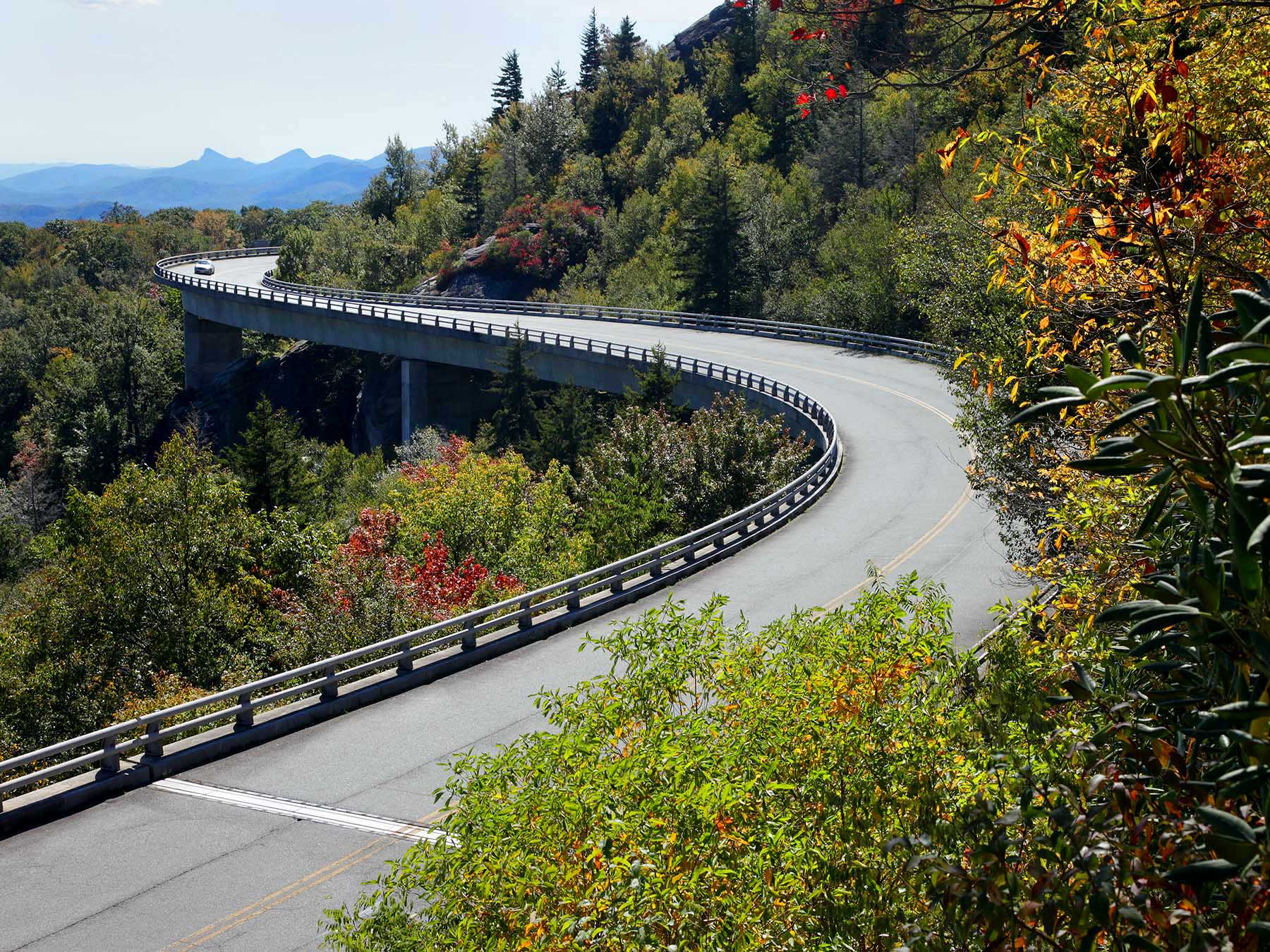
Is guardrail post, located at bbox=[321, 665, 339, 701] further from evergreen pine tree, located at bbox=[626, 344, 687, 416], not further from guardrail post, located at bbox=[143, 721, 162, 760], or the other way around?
evergreen pine tree, located at bbox=[626, 344, 687, 416]

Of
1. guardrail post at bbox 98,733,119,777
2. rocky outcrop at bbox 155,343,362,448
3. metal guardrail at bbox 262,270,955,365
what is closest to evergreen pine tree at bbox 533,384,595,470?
metal guardrail at bbox 262,270,955,365

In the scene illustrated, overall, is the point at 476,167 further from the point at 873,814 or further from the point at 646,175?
the point at 873,814

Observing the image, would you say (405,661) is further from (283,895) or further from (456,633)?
(283,895)

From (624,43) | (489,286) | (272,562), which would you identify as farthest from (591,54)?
(272,562)

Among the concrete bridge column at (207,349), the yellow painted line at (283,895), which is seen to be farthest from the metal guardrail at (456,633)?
the concrete bridge column at (207,349)

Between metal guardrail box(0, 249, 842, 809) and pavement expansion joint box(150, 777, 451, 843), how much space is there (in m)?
0.79

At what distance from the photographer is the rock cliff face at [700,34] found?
13412 cm

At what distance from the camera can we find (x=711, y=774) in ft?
20.2

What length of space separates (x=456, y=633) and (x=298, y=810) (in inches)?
Answer: 255

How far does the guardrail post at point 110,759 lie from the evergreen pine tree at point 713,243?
194 ft

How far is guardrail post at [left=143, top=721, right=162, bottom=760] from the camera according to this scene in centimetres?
1436

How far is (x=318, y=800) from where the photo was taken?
1358 cm

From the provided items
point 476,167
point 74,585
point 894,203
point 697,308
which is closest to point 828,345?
point 894,203

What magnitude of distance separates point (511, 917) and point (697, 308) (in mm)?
67870
